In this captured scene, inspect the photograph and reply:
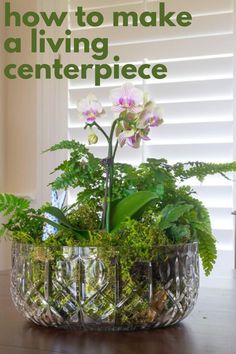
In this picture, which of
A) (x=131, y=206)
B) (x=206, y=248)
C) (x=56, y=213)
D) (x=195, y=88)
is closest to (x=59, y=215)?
(x=56, y=213)

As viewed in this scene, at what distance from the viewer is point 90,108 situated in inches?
35.8

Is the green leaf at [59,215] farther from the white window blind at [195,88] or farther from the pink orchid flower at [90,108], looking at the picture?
the white window blind at [195,88]

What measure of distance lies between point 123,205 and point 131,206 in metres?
0.01

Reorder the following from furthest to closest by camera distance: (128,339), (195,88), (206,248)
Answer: (195,88)
(206,248)
(128,339)

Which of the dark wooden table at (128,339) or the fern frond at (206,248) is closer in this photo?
the dark wooden table at (128,339)

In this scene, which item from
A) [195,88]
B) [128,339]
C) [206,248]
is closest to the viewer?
[128,339]

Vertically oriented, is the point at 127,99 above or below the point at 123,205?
above

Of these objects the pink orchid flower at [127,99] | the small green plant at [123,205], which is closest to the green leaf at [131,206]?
the small green plant at [123,205]

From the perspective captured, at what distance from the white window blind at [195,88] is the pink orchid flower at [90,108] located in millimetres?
1635

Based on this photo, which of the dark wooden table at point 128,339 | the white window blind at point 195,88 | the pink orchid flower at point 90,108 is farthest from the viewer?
the white window blind at point 195,88

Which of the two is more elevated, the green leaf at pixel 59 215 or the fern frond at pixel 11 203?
the fern frond at pixel 11 203

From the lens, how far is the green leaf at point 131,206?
2.90 ft

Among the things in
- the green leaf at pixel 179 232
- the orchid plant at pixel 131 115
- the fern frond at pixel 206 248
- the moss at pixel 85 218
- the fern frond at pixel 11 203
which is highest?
the orchid plant at pixel 131 115

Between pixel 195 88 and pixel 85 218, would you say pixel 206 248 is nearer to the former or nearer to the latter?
pixel 85 218
